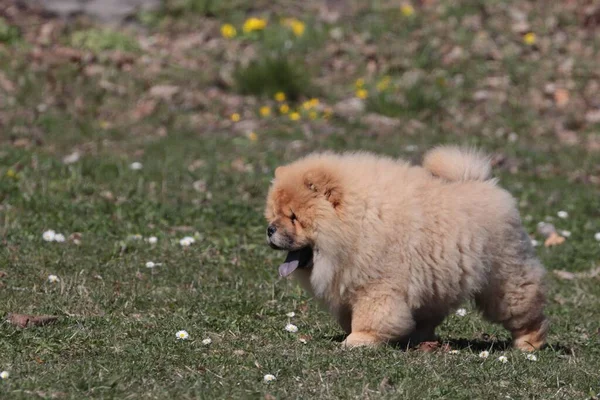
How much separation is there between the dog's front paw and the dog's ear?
78cm

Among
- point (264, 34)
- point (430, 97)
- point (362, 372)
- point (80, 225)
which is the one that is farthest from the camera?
point (264, 34)

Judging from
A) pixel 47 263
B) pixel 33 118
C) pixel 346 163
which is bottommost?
pixel 33 118

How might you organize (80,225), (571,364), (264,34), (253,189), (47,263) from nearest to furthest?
(571,364)
(47,263)
(80,225)
(253,189)
(264,34)

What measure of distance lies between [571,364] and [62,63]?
28.8 ft

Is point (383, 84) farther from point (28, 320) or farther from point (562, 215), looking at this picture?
point (28, 320)

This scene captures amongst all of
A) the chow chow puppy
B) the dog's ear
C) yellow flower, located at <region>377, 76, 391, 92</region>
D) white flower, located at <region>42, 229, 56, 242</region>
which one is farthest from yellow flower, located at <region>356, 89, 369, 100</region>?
the dog's ear

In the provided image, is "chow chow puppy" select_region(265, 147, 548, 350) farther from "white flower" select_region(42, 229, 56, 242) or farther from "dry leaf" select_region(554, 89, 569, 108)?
"dry leaf" select_region(554, 89, 569, 108)

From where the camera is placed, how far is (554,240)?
30.2 ft

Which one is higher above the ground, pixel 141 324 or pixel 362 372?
pixel 362 372

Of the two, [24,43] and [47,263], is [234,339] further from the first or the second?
[24,43]

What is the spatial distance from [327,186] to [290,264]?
53 centimetres

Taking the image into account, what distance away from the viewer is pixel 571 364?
605 cm

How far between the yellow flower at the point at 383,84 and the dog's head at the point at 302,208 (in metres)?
7.15

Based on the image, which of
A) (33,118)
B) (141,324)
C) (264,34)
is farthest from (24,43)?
(141,324)
